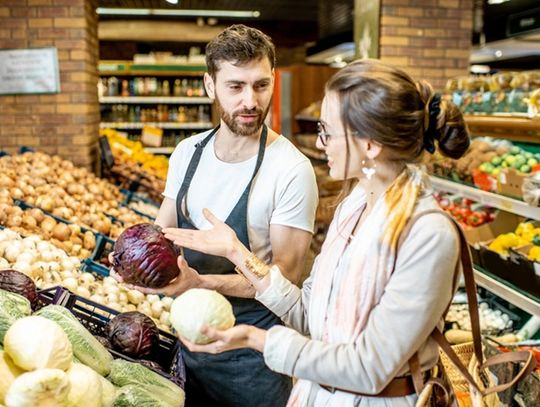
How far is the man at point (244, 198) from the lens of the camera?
212 cm

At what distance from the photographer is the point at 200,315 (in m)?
1.54

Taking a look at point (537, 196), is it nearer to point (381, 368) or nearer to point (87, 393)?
point (381, 368)

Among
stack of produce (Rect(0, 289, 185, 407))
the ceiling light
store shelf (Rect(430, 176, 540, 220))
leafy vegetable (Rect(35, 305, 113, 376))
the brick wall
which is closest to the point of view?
stack of produce (Rect(0, 289, 185, 407))

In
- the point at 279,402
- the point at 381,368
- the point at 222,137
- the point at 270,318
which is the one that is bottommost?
the point at 279,402

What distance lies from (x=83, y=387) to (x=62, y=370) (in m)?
0.07

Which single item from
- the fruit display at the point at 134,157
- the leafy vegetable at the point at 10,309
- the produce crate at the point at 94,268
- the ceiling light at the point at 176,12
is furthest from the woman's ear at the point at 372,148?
the ceiling light at the point at 176,12

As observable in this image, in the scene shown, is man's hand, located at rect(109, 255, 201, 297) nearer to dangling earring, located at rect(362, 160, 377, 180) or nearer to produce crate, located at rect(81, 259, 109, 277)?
dangling earring, located at rect(362, 160, 377, 180)

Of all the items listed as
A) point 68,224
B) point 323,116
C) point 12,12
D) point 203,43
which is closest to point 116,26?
point 203,43

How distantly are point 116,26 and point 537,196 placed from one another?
13183 mm

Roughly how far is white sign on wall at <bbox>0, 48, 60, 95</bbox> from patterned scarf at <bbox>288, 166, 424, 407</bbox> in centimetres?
508

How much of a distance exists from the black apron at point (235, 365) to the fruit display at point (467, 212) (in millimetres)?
2503

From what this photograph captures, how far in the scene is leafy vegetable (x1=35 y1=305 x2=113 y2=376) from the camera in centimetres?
182

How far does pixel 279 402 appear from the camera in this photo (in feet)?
7.37

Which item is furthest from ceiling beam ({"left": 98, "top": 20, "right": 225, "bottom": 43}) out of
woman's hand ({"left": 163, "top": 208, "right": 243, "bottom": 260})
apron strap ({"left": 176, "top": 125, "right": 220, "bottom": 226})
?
woman's hand ({"left": 163, "top": 208, "right": 243, "bottom": 260})
